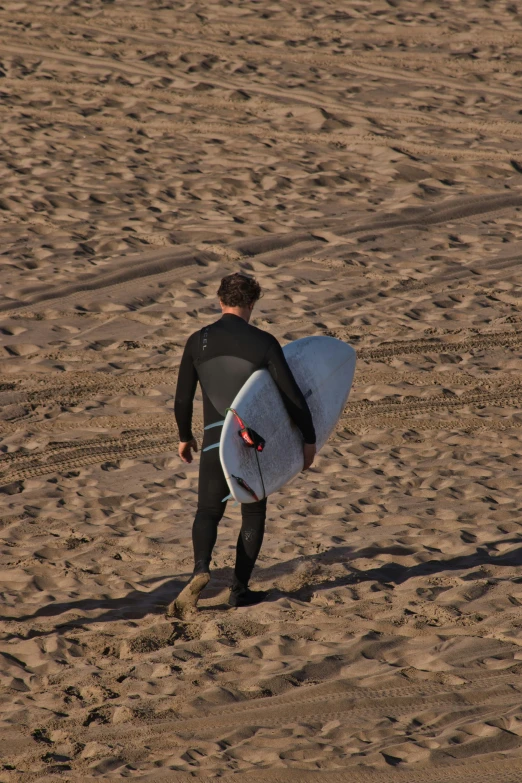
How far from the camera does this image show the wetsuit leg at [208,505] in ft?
16.4

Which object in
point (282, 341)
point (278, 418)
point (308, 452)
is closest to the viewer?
point (278, 418)

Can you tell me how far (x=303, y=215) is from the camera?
10.5 meters

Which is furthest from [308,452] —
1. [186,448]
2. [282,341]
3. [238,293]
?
[282,341]

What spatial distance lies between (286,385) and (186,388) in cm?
53

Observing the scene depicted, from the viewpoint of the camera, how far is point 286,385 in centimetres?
491

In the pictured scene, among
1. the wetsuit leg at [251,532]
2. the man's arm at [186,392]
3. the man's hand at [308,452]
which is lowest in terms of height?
the wetsuit leg at [251,532]

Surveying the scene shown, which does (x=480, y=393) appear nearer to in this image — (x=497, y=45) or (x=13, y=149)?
(x=13, y=149)

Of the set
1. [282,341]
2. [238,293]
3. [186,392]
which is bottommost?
[282,341]

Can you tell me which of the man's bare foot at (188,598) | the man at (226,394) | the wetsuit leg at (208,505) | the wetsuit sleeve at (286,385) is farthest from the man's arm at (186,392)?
the man's bare foot at (188,598)

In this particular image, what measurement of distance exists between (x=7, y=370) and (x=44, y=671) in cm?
382

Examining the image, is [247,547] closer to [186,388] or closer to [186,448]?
[186,448]

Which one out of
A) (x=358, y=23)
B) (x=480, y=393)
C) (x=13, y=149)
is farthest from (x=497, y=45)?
(x=480, y=393)

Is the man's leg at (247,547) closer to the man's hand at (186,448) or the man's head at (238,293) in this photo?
the man's hand at (186,448)

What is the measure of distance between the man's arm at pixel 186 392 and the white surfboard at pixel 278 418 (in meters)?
0.31
